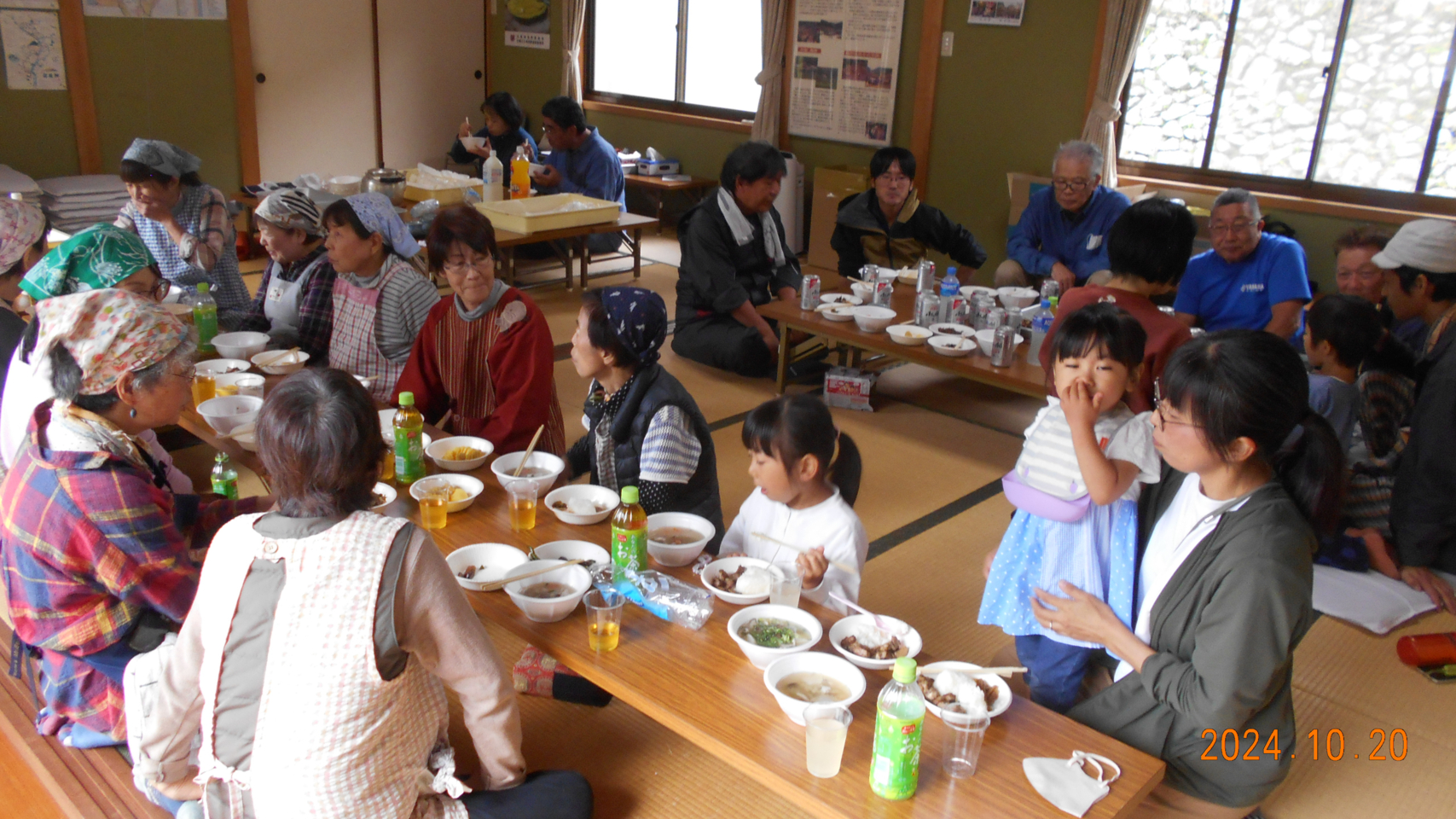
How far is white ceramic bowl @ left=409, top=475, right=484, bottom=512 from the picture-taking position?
2209 mm

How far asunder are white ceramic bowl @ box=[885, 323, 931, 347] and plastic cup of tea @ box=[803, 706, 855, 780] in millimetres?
2689

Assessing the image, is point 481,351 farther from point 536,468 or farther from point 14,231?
point 14,231

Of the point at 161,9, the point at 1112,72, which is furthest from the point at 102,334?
the point at 161,9

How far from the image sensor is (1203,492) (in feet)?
5.66

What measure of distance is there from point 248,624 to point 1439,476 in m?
3.19

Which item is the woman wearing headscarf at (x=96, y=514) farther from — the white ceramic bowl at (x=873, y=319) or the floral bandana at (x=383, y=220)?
the white ceramic bowl at (x=873, y=319)

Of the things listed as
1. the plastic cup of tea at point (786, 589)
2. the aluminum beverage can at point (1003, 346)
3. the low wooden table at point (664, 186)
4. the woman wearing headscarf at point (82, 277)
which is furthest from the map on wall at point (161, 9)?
the plastic cup of tea at point (786, 589)

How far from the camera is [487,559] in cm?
202

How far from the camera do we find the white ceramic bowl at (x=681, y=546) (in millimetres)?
1980

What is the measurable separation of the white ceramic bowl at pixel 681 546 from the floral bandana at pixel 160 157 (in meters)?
2.85

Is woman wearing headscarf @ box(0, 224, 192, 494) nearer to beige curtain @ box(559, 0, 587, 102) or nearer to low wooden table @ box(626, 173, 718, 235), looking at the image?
low wooden table @ box(626, 173, 718, 235)

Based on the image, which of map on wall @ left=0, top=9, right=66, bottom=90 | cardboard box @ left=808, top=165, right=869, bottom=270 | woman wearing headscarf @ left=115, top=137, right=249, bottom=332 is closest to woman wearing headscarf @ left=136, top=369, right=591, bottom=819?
woman wearing headscarf @ left=115, top=137, right=249, bottom=332

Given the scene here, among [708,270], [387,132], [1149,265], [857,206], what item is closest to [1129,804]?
[1149,265]

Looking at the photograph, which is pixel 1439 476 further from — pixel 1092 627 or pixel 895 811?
pixel 895 811
